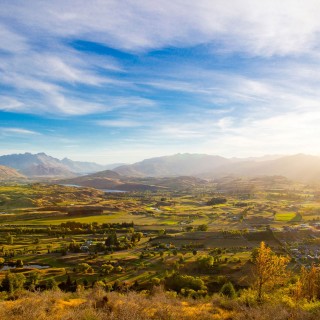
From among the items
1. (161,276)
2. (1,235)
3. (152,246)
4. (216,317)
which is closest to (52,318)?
(216,317)

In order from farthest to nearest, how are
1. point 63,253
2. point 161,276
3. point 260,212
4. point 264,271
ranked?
point 260,212 → point 63,253 → point 161,276 → point 264,271

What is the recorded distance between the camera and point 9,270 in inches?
2840

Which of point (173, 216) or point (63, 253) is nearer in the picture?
point (63, 253)

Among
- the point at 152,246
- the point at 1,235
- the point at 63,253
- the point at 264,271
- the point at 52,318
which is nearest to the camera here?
the point at 52,318

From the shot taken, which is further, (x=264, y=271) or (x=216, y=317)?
(x=264, y=271)

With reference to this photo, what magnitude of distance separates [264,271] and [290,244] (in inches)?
3039

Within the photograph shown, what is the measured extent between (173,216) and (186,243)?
62.4 m

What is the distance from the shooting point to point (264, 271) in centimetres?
3897

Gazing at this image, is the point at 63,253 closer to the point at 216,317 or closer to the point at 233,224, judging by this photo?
the point at 216,317

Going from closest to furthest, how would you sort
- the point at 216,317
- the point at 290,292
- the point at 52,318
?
the point at 52,318 < the point at 216,317 < the point at 290,292

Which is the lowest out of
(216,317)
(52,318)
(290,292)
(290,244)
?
(290,244)

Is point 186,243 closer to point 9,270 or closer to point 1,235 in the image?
point 9,270

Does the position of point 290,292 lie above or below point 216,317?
below

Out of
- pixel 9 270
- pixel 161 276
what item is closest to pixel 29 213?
pixel 9 270
